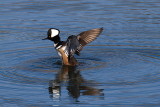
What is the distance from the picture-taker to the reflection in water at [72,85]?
28.7 feet

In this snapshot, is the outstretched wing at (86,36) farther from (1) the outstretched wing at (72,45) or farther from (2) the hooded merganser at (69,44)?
(1) the outstretched wing at (72,45)

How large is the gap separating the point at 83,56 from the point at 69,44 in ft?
4.77

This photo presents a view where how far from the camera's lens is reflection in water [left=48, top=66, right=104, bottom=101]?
8750 millimetres

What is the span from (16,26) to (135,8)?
4.32 metres

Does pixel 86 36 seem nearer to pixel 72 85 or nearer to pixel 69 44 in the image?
pixel 69 44

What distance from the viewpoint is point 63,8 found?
16.2 meters

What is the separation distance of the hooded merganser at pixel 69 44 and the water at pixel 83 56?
0.78ft

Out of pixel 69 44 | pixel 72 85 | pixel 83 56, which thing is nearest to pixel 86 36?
pixel 83 56

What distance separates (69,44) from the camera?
10219 millimetres

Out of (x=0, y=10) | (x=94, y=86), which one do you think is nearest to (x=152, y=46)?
(x=94, y=86)

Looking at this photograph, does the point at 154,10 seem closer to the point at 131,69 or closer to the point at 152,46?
the point at 152,46

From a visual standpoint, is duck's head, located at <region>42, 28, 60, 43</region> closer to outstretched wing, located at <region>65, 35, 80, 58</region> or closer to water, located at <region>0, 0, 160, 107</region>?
outstretched wing, located at <region>65, 35, 80, 58</region>

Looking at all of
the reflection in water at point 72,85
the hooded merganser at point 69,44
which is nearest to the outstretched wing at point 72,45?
the hooded merganser at point 69,44

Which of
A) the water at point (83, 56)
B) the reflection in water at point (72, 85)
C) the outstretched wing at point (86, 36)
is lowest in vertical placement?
the reflection in water at point (72, 85)
